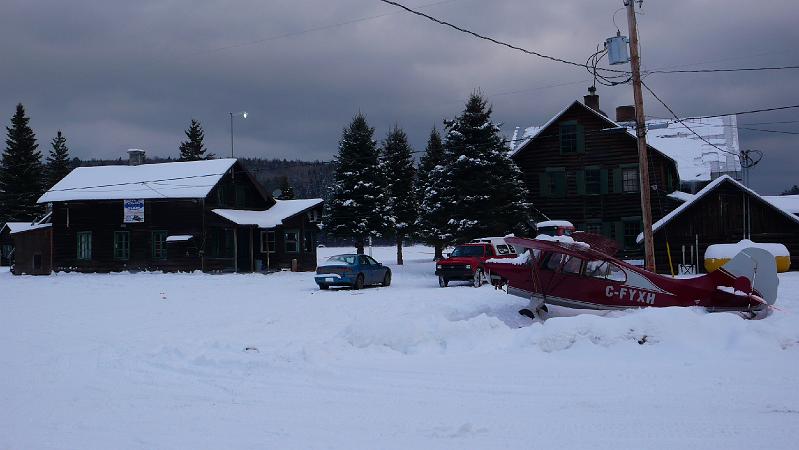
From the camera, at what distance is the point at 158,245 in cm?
4078

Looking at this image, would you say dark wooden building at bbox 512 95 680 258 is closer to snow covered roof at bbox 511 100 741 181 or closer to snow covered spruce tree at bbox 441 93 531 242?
snow covered roof at bbox 511 100 741 181

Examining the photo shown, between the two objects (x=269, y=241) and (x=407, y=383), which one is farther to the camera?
(x=269, y=241)

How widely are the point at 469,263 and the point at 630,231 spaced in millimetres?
16692

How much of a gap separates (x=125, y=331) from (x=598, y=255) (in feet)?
34.8

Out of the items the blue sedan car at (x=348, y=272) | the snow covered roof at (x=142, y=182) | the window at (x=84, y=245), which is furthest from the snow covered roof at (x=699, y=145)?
the window at (x=84, y=245)

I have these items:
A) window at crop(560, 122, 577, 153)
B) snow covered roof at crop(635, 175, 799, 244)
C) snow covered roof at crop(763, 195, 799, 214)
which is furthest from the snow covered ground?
snow covered roof at crop(763, 195, 799, 214)

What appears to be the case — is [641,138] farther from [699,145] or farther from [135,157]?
[135,157]

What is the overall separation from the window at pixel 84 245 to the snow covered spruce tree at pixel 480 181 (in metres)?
23.0

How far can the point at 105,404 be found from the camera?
8172 mm

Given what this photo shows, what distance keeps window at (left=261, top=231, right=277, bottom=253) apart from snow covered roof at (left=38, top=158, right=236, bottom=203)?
4840mm

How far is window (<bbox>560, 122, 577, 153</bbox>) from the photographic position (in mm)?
40188

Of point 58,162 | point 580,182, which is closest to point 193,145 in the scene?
point 58,162

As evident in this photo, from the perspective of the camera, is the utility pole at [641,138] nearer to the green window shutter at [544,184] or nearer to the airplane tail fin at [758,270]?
the airplane tail fin at [758,270]

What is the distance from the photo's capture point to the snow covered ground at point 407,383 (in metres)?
6.75
